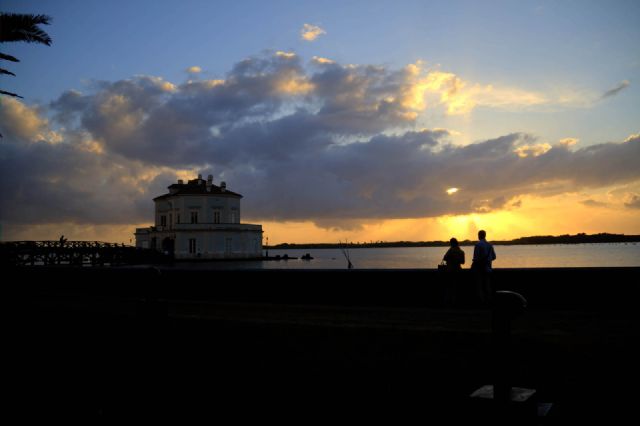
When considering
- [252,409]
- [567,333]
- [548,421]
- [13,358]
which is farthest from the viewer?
[567,333]

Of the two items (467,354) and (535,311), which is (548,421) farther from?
(535,311)

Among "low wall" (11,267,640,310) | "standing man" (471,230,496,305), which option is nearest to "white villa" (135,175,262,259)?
"low wall" (11,267,640,310)

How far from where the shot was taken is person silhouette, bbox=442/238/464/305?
13.5 meters

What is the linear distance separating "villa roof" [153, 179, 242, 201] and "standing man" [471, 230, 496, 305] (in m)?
79.9

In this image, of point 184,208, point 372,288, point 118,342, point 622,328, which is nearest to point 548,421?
point 622,328

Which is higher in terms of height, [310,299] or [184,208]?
[184,208]

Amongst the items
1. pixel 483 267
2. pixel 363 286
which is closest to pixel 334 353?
pixel 483 267

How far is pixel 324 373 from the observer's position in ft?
21.4

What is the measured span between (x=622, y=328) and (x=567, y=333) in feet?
4.11

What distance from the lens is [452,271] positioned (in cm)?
1352

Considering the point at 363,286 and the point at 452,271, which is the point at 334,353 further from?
the point at 363,286

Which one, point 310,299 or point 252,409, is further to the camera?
point 310,299

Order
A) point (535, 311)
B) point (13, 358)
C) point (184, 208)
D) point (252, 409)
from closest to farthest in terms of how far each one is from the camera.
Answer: point (252, 409) < point (13, 358) < point (535, 311) < point (184, 208)

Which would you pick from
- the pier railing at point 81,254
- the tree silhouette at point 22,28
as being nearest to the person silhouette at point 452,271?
the tree silhouette at point 22,28
